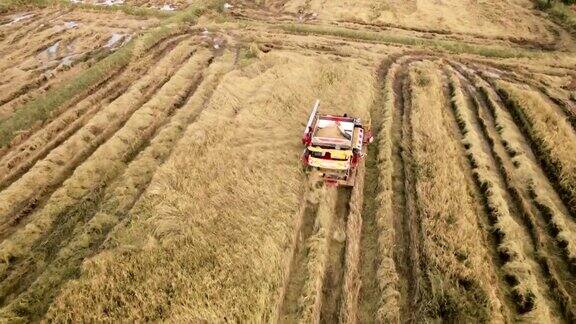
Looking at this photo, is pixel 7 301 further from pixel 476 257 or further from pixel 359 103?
pixel 359 103

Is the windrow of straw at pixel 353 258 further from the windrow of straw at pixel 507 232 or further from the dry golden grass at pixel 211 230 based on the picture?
the windrow of straw at pixel 507 232

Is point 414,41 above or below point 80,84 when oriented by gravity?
below

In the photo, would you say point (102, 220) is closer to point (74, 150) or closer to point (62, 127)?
point (74, 150)

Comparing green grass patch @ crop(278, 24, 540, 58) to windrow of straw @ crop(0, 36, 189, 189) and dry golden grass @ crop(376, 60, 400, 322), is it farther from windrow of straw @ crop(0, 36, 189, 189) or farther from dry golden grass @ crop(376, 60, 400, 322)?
windrow of straw @ crop(0, 36, 189, 189)

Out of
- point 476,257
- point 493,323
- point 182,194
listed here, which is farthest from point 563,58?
point 182,194

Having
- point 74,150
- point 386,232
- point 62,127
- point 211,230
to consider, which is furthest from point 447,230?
point 62,127

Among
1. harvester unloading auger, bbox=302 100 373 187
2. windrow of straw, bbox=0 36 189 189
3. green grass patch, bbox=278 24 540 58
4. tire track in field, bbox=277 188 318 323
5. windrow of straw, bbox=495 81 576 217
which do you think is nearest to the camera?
tire track in field, bbox=277 188 318 323

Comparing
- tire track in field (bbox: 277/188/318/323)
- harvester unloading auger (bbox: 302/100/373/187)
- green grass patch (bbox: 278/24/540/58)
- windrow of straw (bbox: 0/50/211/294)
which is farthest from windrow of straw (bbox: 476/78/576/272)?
windrow of straw (bbox: 0/50/211/294)

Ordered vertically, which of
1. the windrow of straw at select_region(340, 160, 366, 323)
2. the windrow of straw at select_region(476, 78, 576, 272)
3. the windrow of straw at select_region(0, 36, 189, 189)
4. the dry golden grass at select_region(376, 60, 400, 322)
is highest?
the windrow of straw at select_region(0, 36, 189, 189)
